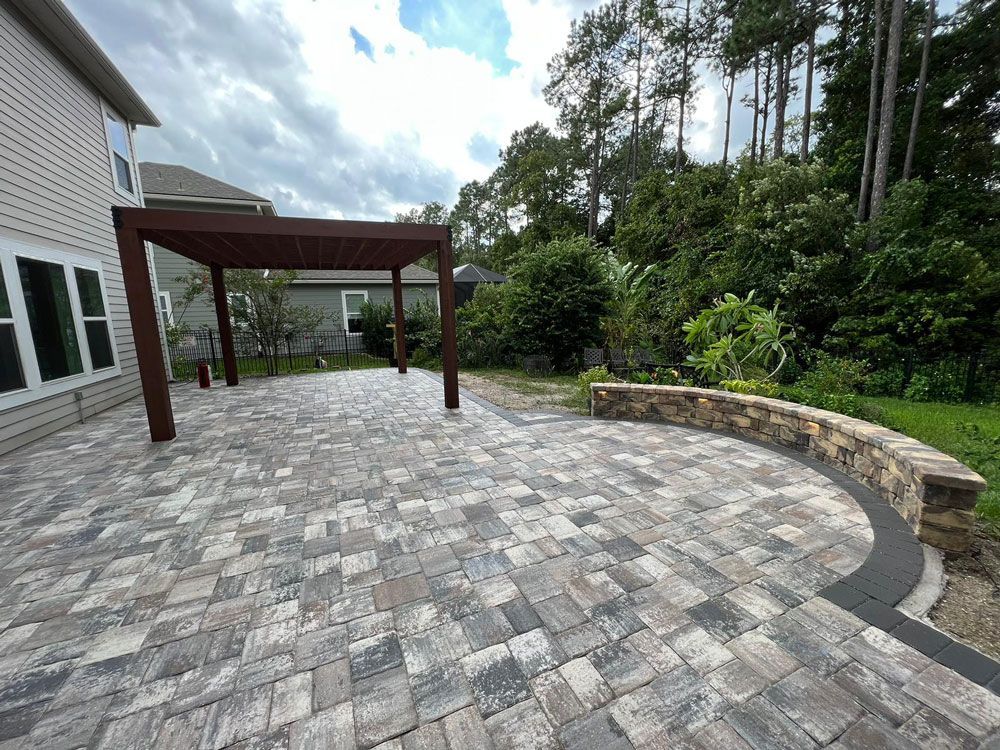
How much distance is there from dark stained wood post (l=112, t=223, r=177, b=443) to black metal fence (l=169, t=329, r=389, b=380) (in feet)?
20.0

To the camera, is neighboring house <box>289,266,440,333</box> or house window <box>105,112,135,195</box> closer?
house window <box>105,112,135,195</box>

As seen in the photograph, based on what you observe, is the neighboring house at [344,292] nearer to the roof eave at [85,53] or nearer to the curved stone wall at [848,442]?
the roof eave at [85,53]

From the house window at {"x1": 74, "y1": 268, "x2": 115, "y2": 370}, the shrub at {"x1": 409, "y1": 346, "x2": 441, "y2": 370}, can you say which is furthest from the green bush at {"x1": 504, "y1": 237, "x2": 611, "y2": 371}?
the house window at {"x1": 74, "y1": 268, "x2": 115, "y2": 370}

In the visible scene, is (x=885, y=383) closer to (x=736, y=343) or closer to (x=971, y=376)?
(x=971, y=376)

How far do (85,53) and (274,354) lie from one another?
260 inches

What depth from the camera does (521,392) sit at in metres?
7.68

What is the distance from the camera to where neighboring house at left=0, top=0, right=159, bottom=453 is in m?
4.83

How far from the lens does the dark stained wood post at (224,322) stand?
846cm

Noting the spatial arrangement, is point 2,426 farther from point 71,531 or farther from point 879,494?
point 879,494

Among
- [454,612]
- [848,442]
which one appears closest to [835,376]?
[848,442]

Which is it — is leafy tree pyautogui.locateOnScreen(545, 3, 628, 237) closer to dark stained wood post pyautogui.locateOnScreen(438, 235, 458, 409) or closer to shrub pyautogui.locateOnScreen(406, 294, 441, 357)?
shrub pyautogui.locateOnScreen(406, 294, 441, 357)

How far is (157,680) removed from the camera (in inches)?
66.8

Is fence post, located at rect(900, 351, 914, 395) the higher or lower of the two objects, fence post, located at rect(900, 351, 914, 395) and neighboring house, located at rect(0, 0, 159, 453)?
the lower

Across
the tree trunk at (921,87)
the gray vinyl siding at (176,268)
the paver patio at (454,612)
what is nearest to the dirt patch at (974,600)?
the paver patio at (454,612)
